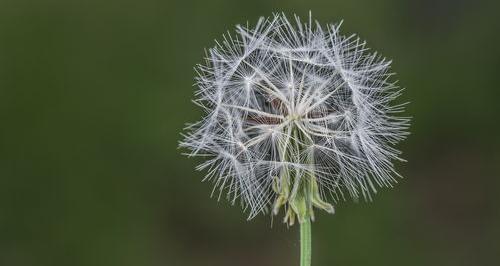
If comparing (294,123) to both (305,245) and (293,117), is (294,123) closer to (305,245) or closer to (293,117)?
(293,117)

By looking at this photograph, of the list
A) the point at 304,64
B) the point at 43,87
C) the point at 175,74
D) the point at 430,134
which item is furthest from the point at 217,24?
the point at 304,64

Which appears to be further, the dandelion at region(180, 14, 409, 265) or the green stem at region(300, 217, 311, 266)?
the dandelion at region(180, 14, 409, 265)

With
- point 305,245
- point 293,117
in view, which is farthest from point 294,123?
point 305,245

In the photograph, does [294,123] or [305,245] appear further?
[294,123]

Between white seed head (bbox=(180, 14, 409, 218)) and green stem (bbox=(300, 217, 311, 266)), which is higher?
white seed head (bbox=(180, 14, 409, 218))

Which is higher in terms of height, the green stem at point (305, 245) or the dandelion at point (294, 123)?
the dandelion at point (294, 123)

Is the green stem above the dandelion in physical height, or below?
below

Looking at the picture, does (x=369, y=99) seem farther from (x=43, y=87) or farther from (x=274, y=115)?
(x=43, y=87)
